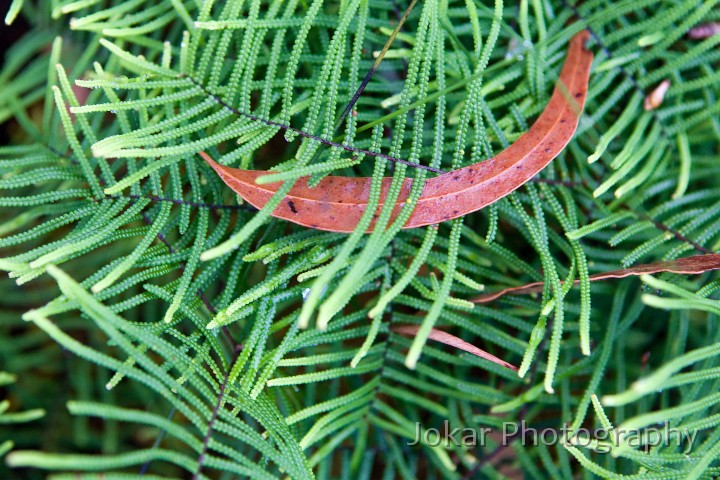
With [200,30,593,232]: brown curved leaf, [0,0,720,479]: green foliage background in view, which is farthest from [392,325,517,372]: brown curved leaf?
[200,30,593,232]: brown curved leaf

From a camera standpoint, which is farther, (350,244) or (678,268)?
(678,268)

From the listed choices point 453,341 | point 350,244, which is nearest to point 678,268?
point 453,341

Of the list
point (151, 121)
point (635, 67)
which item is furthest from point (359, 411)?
point (635, 67)

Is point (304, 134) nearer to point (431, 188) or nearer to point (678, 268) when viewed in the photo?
point (431, 188)

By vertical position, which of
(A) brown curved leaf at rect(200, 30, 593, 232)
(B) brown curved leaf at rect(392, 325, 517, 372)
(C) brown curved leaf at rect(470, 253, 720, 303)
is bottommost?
(B) brown curved leaf at rect(392, 325, 517, 372)

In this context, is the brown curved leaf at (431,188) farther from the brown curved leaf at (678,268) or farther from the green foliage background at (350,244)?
the brown curved leaf at (678,268)

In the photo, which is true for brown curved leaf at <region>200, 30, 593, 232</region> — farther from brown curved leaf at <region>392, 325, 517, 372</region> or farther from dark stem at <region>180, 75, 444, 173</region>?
brown curved leaf at <region>392, 325, 517, 372</region>

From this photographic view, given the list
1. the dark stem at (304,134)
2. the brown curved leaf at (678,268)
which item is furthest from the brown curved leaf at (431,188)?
the brown curved leaf at (678,268)
